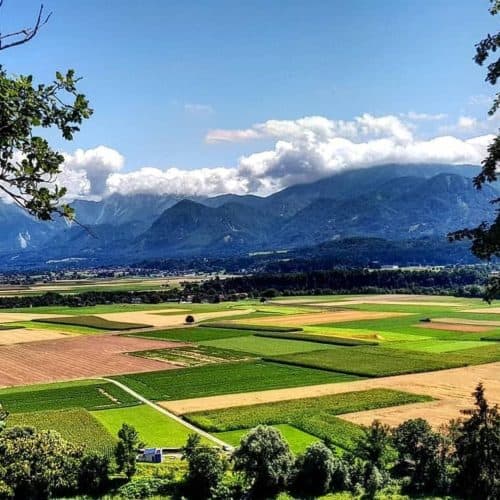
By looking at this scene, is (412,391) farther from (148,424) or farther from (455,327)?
(455,327)

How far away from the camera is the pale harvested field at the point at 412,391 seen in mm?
52469

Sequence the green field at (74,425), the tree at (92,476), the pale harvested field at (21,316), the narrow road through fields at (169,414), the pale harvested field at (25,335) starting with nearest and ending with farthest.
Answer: the tree at (92,476)
the green field at (74,425)
the narrow road through fields at (169,414)
the pale harvested field at (25,335)
the pale harvested field at (21,316)

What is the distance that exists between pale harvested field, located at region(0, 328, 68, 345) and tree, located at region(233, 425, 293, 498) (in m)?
76.7

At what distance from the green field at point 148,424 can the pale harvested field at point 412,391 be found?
8.03 ft

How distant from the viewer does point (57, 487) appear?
37.0m

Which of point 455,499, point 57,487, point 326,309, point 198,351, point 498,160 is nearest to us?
point 498,160

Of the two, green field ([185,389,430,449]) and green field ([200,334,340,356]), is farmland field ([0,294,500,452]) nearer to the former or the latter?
green field ([185,389,430,449])

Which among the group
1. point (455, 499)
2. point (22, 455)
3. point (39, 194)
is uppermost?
point (39, 194)

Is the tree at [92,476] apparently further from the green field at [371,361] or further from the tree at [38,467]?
the green field at [371,361]

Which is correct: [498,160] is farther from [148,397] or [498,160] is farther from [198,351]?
[198,351]

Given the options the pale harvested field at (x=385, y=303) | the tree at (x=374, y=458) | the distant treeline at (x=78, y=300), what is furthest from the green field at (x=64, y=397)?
the distant treeline at (x=78, y=300)

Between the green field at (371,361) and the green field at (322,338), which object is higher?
the green field at (322,338)

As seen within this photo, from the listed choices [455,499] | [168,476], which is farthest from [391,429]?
[168,476]

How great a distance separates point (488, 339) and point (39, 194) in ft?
317
